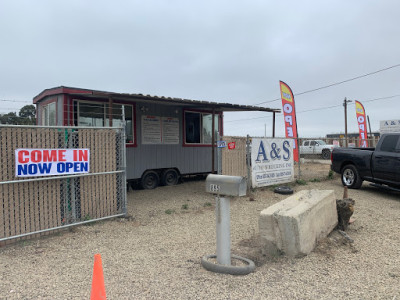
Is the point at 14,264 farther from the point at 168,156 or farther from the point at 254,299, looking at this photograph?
the point at 168,156

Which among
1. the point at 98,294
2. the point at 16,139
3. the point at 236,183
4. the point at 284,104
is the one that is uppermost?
the point at 284,104

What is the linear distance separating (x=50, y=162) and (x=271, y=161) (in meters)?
6.70

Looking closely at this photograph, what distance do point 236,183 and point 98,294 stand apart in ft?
5.90

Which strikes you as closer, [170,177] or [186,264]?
[186,264]

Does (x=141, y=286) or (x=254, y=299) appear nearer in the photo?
(x=254, y=299)

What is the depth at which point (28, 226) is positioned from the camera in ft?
16.4

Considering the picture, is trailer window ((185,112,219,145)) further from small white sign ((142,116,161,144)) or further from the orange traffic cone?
the orange traffic cone

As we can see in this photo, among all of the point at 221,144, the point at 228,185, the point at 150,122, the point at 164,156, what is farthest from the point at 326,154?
the point at 228,185

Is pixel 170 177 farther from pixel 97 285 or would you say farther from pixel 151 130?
pixel 97 285

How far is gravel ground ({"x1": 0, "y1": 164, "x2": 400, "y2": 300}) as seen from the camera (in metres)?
3.36

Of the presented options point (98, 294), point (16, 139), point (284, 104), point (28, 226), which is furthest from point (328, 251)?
point (284, 104)

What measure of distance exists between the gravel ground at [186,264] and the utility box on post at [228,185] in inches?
38.2

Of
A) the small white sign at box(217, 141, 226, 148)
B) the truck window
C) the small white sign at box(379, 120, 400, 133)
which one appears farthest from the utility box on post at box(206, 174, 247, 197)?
the small white sign at box(379, 120, 400, 133)

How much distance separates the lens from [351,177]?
9773 mm
